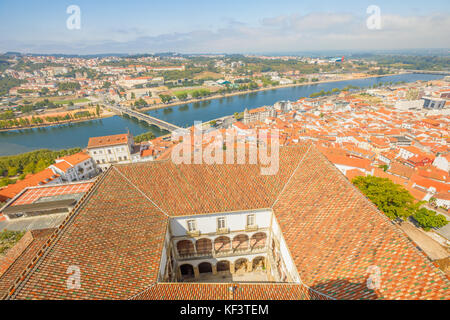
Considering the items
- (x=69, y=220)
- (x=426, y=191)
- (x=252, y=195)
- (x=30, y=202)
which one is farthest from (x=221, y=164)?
(x=426, y=191)

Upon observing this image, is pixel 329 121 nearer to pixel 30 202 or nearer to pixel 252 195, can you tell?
pixel 252 195

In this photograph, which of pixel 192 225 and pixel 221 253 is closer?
pixel 192 225

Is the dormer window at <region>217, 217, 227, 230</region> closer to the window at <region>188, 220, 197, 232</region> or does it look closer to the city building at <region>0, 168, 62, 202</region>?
the window at <region>188, 220, 197, 232</region>

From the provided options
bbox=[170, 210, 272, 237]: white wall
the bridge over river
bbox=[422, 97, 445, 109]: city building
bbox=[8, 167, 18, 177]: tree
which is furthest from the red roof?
bbox=[422, 97, 445, 109]: city building

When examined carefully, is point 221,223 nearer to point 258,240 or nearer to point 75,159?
point 258,240

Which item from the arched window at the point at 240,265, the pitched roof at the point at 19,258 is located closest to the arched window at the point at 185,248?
the arched window at the point at 240,265

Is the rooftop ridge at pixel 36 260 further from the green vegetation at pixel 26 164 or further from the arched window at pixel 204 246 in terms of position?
the green vegetation at pixel 26 164

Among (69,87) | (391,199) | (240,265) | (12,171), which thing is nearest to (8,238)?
(240,265)
